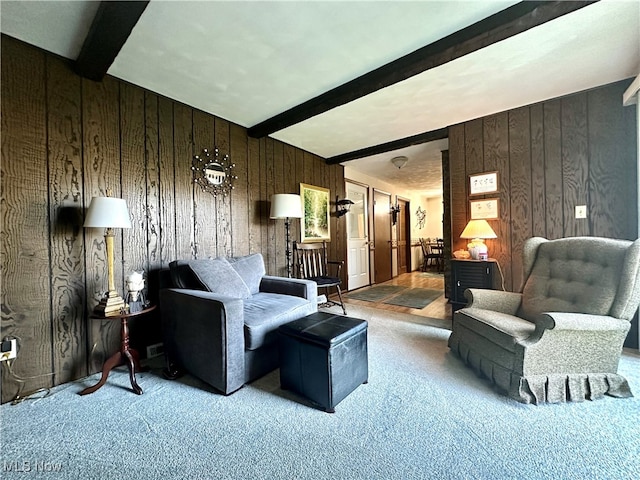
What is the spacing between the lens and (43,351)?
5.69 feet

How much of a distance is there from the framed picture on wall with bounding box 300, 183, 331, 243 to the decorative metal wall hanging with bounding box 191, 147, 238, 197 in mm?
1145

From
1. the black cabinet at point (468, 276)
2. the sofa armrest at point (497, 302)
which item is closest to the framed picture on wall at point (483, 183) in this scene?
the black cabinet at point (468, 276)

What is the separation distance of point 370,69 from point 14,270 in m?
2.75

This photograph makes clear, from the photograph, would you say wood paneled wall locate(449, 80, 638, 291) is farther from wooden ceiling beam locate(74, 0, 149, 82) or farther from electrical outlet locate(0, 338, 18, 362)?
electrical outlet locate(0, 338, 18, 362)

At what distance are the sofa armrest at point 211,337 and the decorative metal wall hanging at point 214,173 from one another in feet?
3.96

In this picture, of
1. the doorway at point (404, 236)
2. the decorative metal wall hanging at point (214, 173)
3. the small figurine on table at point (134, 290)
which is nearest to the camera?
the small figurine on table at point (134, 290)

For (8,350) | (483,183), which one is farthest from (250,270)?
(483,183)

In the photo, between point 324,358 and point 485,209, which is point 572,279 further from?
→ point 324,358

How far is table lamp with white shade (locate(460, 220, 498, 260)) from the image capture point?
2.73 metres

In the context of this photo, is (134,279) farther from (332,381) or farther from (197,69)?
(197,69)

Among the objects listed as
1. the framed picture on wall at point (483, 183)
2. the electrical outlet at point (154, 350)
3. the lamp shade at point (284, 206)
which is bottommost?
the electrical outlet at point (154, 350)

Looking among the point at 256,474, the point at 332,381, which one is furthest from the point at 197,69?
the point at 256,474

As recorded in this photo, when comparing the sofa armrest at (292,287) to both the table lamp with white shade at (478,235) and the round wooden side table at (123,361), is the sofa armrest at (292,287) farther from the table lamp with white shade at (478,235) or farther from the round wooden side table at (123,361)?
the table lamp with white shade at (478,235)

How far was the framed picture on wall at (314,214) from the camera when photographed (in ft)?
12.4
